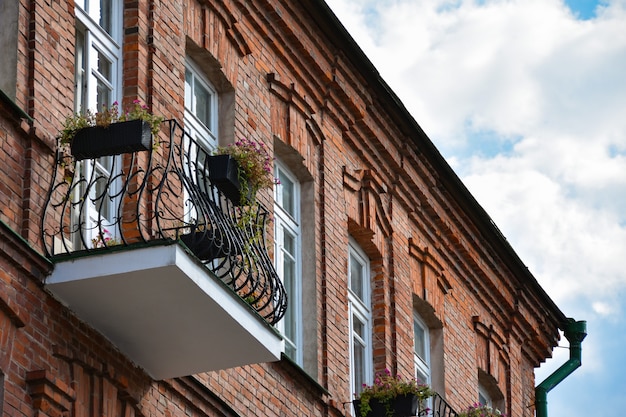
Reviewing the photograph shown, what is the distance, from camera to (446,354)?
60.7ft

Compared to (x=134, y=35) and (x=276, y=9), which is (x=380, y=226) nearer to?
(x=276, y=9)

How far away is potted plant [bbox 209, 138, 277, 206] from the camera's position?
1180 cm

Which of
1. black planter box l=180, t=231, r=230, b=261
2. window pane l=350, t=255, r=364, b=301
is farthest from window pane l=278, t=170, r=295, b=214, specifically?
black planter box l=180, t=231, r=230, b=261

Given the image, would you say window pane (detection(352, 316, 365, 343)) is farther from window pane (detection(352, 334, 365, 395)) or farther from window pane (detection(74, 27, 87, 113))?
window pane (detection(74, 27, 87, 113))

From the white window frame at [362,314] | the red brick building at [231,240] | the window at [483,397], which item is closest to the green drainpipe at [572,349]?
the red brick building at [231,240]

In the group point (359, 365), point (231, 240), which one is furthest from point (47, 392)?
point (359, 365)

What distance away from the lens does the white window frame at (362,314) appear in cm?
1644

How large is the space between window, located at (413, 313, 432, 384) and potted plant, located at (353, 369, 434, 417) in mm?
2717

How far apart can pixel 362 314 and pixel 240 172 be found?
17.0 ft

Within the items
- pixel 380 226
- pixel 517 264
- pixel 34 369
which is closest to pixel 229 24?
pixel 380 226

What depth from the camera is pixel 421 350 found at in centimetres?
1844

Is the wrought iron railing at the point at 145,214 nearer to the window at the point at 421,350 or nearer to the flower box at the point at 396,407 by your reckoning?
the flower box at the point at 396,407

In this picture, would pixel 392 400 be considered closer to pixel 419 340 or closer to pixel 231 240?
pixel 419 340

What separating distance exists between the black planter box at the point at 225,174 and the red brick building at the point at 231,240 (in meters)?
0.09
